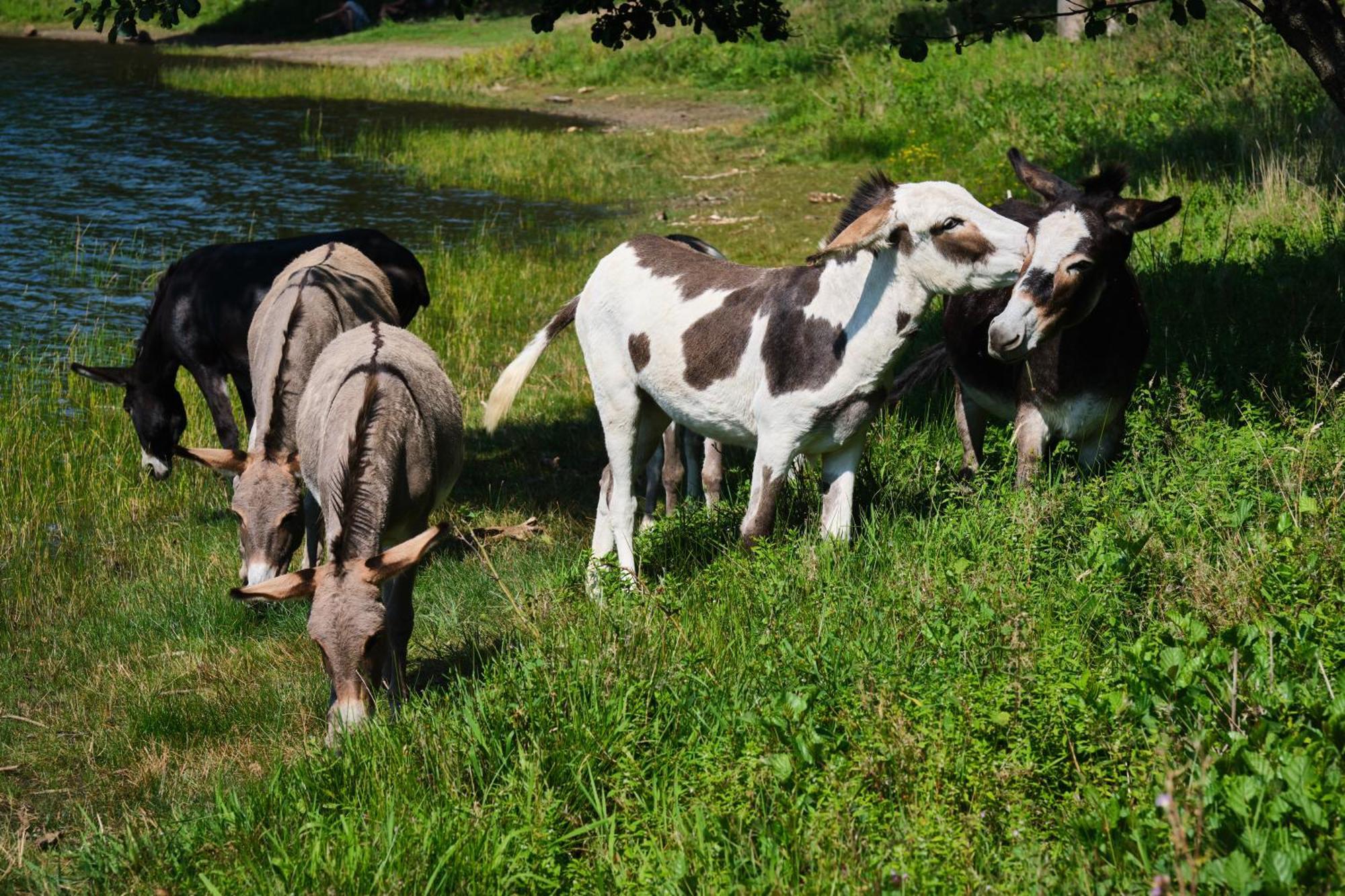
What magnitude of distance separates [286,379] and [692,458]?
7.90 feet

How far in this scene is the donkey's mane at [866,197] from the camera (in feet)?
18.0

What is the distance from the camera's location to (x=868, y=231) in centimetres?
521

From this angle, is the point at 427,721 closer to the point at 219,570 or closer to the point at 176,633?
the point at 176,633

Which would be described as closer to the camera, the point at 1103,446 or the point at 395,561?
the point at 395,561

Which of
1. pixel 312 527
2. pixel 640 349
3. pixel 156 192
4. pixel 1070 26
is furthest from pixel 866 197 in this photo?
pixel 1070 26

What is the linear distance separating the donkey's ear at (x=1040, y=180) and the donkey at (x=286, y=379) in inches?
142

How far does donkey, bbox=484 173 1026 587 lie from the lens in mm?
5215

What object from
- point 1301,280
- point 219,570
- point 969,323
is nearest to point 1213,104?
point 1301,280

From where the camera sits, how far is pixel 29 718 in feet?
18.2

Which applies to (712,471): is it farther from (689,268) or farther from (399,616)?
(399,616)

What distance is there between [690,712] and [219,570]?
3.83m

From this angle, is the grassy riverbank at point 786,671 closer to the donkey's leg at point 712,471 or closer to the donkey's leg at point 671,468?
the donkey's leg at point 671,468

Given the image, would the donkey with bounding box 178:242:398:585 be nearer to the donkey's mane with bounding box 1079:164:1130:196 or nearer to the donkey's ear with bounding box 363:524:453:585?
the donkey's ear with bounding box 363:524:453:585

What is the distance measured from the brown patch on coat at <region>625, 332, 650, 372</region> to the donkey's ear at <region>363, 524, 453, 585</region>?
1.65 metres
